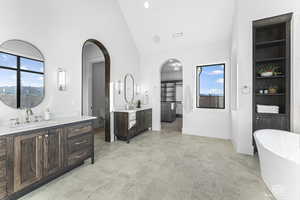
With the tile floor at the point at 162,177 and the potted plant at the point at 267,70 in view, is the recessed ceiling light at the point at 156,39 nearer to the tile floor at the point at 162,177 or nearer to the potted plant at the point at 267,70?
the potted plant at the point at 267,70

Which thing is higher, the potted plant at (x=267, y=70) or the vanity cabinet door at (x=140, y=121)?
the potted plant at (x=267, y=70)

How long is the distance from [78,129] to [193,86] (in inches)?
148

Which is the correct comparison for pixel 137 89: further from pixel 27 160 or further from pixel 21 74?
pixel 27 160

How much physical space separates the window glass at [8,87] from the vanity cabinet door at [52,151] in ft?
2.31

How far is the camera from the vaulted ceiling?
3744 mm

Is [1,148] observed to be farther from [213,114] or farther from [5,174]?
[213,114]

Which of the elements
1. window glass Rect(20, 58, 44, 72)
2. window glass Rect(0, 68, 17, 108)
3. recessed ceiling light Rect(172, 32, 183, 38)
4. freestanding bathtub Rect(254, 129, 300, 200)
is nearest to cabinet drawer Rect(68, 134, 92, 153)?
window glass Rect(0, 68, 17, 108)

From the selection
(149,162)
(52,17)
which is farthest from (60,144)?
(52,17)

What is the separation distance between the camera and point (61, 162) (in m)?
2.11

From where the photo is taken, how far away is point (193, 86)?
4.73 m

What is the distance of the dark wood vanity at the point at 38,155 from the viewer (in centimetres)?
156

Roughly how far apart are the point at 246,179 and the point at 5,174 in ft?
10.6

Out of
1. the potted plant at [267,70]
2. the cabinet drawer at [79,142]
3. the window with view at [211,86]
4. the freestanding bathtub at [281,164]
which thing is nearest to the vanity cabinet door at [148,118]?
the window with view at [211,86]

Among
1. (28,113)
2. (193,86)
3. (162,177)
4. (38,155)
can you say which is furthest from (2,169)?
(193,86)
